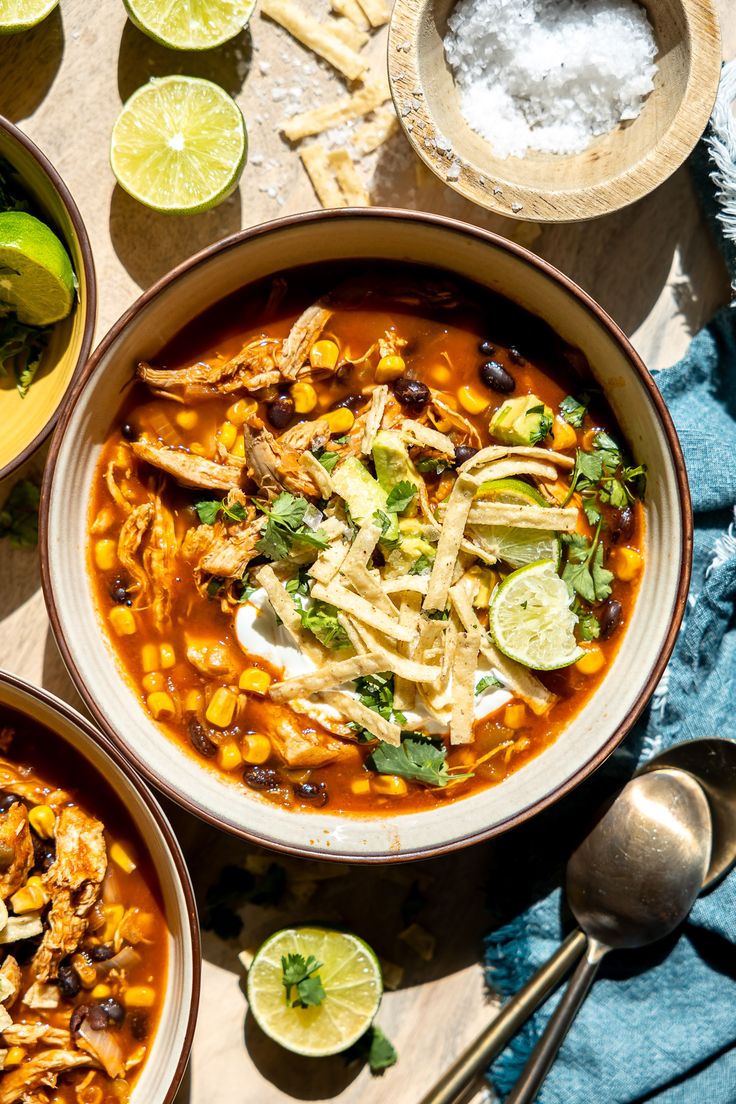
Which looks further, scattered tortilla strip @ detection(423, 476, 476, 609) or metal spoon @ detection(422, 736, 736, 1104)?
metal spoon @ detection(422, 736, 736, 1104)

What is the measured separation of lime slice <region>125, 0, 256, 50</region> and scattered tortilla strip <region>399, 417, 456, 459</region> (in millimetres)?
→ 1689

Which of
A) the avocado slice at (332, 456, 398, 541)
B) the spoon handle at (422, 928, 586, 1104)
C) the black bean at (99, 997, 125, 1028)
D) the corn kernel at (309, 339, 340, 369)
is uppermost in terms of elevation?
the corn kernel at (309, 339, 340, 369)

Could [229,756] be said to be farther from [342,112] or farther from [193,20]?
[193,20]

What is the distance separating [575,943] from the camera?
12.7ft

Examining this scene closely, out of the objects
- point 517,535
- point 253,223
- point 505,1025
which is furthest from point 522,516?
point 505,1025

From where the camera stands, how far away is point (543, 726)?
145 inches

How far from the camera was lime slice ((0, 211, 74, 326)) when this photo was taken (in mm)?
3502

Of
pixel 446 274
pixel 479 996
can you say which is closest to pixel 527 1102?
pixel 479 996

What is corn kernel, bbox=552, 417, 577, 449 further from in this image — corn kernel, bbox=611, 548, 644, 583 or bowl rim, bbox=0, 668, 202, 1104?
bowl rim, bbox=0, 668, 202, 1104

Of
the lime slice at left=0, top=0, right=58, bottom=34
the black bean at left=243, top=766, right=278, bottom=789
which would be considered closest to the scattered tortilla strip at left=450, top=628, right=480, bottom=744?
the black bean at left=243, top=766, right=278, bottom=789

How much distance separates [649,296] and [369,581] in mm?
1741

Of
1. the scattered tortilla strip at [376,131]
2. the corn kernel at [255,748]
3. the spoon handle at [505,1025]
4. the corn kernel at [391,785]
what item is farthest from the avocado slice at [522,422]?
the spoon handle at [505,1025]

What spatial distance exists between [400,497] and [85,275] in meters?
1.41

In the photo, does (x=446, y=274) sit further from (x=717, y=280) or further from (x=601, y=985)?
(x=601, y=985)
